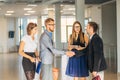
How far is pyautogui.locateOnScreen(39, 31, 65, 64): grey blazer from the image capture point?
4414mm

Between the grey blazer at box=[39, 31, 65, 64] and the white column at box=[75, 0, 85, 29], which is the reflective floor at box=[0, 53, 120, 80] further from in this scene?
the grey blazer at box=[39, 31, 65, 64]

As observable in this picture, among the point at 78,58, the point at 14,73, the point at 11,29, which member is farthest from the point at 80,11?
the point at 11,29

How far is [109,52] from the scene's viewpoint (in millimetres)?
16406

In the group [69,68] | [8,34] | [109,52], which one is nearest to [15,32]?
[8,34]

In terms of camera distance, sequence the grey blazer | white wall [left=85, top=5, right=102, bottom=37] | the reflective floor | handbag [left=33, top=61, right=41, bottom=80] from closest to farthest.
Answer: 1. the grey blazer
2. handbag [left=33, top=61, right=41, bottom=80]
3. the reflective floor
4. white wall [left=85, top=5, right=102, bottom=37]

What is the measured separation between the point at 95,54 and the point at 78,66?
488mm

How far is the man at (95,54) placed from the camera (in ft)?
14.6

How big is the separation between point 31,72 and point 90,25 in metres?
Answer: 1.27

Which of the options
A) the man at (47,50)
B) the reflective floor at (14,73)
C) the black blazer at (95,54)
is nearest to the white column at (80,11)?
the reflective floor at (14,73)

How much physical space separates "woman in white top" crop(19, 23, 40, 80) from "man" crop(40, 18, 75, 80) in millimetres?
141

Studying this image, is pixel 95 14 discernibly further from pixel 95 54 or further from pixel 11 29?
pixel 95 54

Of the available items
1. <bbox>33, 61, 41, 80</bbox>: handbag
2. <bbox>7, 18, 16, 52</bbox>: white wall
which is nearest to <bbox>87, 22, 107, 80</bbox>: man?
<bbox>33, 61, 41, 80</bbox>: handbag

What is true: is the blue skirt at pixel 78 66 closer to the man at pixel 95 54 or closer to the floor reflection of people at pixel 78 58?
the floor reflection of people at pixel 78 58

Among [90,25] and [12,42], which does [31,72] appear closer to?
[90,25]
